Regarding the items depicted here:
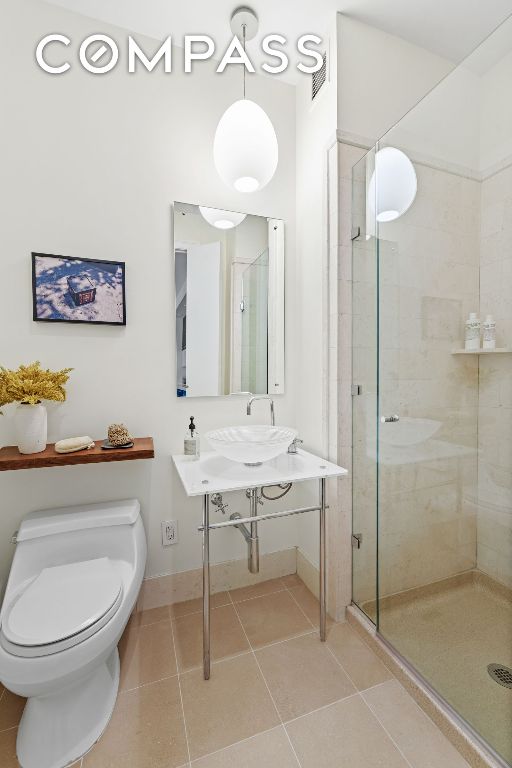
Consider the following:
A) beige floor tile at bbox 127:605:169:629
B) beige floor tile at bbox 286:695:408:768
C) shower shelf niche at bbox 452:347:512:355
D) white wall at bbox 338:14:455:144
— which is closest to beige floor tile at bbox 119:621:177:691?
beige floor tile at bbox 127:605:169:629

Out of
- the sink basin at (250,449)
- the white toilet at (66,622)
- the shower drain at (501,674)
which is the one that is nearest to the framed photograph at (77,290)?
the sink basin at (250,449)

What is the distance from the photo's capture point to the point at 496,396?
4.25 ft

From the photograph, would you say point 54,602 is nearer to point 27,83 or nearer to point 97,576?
point 97,576

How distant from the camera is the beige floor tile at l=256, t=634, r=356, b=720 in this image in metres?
1.28

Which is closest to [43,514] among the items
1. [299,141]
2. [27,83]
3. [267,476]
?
[267,476]

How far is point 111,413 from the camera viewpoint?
1.66 metres

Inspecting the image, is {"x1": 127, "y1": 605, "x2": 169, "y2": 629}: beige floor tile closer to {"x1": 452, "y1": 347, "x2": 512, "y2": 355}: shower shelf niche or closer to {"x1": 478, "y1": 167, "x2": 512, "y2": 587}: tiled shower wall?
{"x1": 478, "y1": 167, "x2": 512, "y2": 587}: tiled shower wall

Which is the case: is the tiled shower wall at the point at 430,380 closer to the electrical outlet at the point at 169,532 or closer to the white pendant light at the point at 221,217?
the white pendant light at the point at 221,217

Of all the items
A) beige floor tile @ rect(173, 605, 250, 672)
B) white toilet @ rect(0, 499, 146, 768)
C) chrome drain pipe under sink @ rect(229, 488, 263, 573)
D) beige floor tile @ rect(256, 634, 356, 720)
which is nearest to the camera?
white toilet @ rect(0, 499, 146, 768)

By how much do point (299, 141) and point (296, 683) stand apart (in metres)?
2.51

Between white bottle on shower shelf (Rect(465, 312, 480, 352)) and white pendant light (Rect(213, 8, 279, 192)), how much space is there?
101 cm

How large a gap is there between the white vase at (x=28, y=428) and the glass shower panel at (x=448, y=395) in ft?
4.64

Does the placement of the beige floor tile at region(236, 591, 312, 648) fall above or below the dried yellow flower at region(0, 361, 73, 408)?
below

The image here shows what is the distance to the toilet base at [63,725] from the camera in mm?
1078
